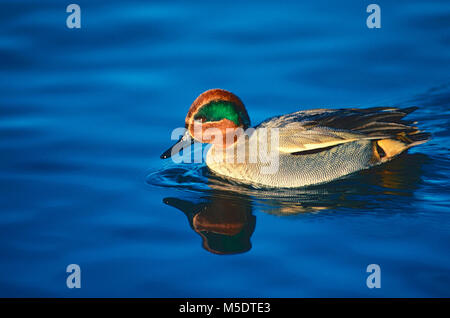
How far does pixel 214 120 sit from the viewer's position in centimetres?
650

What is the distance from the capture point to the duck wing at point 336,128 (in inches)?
249

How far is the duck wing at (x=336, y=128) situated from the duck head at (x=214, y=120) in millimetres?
306

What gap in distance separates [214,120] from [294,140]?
84 cm

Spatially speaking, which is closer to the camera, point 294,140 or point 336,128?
point 294,140

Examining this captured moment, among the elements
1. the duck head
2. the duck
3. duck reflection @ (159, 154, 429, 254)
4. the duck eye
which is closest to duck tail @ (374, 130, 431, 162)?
the duck

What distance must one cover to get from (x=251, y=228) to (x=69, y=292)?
5.45 ft

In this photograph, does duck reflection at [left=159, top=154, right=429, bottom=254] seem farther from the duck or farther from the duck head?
the duck head

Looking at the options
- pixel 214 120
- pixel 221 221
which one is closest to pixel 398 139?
pixel 214 120

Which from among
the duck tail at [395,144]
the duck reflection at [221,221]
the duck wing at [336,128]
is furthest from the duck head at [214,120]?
the duck tail at [395,144]

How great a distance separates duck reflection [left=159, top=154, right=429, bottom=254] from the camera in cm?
550

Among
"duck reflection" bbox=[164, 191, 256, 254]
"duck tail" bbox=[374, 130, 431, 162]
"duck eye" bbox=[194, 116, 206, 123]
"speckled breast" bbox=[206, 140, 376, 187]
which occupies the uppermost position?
"duck eye" bbox=[194, 116, 206, 123]

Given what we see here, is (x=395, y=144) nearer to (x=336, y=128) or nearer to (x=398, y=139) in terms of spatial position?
(x=398, y=139)

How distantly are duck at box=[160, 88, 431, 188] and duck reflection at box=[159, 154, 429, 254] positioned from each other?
13 cm

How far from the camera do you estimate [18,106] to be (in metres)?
7.60
